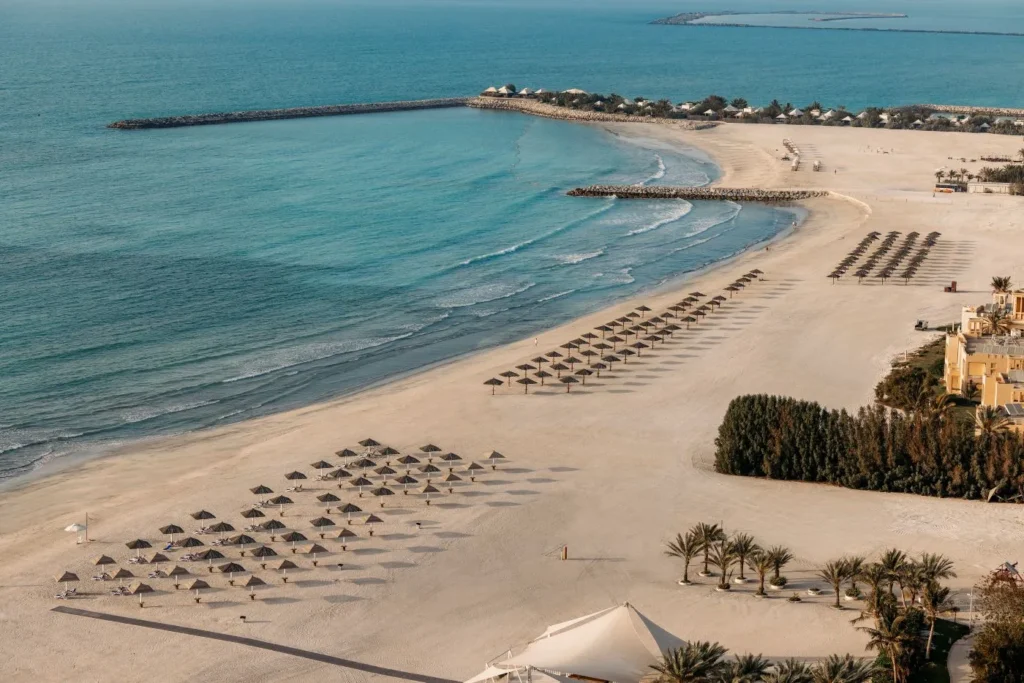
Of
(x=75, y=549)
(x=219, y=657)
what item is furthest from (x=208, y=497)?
(x=219, y=657)

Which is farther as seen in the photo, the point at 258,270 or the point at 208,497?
the point at 258,270

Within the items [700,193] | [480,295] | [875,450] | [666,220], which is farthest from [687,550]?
[700,193]

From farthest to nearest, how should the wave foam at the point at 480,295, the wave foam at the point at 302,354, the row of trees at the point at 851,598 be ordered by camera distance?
the wave foam at the point at 480,295 < the wave foam at the point at 302,354 < the row of trees at the point at 851,598

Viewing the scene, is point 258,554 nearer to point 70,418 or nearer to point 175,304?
point 70,418

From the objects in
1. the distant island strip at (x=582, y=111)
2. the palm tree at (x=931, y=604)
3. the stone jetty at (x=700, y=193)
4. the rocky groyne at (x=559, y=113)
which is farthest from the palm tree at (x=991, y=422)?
the rocky groyne at (x=559, y=113)

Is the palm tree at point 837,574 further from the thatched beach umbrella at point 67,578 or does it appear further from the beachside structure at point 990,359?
the thatched beach umbrella at point 67,578
